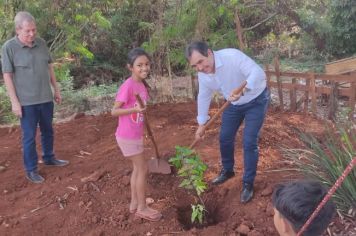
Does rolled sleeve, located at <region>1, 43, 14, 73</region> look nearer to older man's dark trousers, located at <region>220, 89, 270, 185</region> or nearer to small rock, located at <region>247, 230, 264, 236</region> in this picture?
older man's dark trousers, located at <region>220, 89, 270, 185</region>

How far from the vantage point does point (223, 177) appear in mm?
4293

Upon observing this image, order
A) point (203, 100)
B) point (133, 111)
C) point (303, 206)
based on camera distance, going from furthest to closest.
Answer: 1. point (203, 100)
2. point (133, 111)
3. point (303, 206)

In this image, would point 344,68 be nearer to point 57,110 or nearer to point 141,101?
point 57,110

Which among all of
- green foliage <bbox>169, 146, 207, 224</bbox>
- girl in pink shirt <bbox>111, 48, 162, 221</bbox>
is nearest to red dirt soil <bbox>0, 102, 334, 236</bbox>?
green foliage <bbox>169, 146, 207, 224</bbox>

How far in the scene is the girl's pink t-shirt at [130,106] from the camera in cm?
346

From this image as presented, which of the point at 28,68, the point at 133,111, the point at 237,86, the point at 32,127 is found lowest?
the point at 32,127

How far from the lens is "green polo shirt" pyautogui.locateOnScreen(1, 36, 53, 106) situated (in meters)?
4.34

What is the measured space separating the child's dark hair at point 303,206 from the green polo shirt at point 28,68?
332 centimetres

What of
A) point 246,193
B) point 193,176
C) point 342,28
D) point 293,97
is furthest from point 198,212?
point 342,28

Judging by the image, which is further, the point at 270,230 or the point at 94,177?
the point at 94,177

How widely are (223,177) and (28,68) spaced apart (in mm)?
2292

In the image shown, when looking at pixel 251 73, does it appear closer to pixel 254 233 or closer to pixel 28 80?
pixel 254 233

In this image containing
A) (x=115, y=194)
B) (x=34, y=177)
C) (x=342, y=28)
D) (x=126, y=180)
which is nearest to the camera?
(x=115, y=194)

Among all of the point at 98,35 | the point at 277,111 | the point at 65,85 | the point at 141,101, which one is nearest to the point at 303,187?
the point at 141,101
